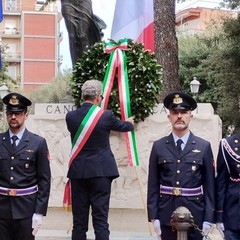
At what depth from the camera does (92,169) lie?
222 inches

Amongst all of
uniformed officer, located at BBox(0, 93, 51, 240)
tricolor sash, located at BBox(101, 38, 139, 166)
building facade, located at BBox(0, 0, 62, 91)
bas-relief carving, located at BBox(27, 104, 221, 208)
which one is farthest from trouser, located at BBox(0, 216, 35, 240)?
building facade, located at BBox(0, 0, 62, 91)

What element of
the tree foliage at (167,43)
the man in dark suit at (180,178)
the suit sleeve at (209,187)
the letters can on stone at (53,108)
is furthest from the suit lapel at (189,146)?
the tree foliage at (167,43)

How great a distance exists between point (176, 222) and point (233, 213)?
0.71 m

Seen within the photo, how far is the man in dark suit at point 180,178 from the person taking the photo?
4.54 m

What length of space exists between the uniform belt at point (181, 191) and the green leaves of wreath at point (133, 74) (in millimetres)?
3331

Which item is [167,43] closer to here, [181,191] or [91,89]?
[91,89]

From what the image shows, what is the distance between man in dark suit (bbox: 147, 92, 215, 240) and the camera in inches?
179

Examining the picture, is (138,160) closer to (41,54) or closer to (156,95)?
(156,95)

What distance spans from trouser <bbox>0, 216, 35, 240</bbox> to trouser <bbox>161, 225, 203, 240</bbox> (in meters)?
1.05

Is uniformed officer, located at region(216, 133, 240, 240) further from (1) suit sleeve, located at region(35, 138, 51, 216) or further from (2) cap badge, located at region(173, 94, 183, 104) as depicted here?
(1) suit sleeve, located at region(35, 138, 51, 216)

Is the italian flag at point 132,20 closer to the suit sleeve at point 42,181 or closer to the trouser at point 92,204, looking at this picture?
the trouser at point 92,204

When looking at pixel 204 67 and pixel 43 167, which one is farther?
pixel 204 67

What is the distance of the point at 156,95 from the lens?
8.07 meters

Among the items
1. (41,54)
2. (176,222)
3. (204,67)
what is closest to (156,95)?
(176,222)
